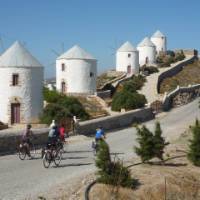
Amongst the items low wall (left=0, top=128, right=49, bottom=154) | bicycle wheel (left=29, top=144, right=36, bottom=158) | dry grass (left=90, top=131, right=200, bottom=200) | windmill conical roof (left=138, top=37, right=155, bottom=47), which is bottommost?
dry grass (left=90, top=131, right=200, bottom=200)

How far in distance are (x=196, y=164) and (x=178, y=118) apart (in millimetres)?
20489

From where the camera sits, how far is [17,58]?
3444cm

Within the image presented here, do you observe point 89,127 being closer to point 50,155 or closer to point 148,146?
point 148,146

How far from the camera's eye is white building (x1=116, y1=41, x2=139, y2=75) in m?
64.1

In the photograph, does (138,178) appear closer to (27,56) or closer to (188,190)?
(188,190)

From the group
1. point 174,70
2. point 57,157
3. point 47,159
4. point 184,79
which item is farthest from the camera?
point 174,70

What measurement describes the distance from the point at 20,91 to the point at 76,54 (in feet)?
51.7

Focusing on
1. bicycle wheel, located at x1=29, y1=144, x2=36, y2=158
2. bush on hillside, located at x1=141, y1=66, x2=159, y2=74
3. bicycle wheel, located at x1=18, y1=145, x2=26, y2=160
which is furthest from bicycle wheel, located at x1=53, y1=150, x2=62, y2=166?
bush on hillside, located at x1=141, y1=66, x2=159, y2=74

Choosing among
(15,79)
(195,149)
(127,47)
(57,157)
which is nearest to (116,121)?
(15,79)

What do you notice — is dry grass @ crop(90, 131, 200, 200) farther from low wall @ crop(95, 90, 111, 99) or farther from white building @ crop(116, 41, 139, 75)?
white building @ crop(116, 41, 139, 75)

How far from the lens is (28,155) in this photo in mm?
18359

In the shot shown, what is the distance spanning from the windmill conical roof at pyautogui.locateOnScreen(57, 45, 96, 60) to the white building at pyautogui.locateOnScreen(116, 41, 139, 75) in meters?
15.5

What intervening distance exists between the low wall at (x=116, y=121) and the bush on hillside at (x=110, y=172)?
38.5 feet

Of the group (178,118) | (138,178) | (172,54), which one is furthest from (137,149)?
(172,54)
